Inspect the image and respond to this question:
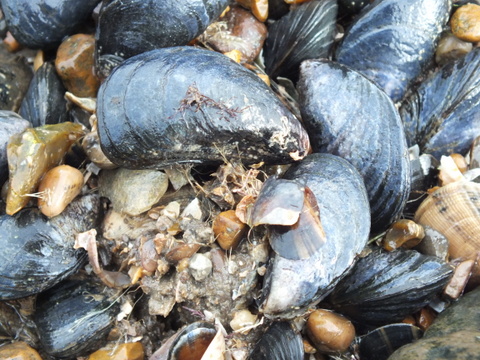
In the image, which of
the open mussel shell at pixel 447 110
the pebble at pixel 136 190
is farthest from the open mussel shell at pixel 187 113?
the open mussel shell at pixel 447 110

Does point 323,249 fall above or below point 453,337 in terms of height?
above

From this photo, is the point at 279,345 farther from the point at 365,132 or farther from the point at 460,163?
the point at 460,163

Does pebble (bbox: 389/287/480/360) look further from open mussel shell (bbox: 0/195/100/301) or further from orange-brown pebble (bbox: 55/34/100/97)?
orange-brown pebble (bbox: 55/34/100/97)

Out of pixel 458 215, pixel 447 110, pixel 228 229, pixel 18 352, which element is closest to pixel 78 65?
pixel 228 229

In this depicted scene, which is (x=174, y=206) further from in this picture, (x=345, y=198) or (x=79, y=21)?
(x=79, y=21)

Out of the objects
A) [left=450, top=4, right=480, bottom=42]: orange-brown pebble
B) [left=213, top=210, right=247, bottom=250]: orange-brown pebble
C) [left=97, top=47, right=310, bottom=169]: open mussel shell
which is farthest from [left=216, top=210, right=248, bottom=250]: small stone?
[left=450, top=4, right=480, bottom=42]: orange-brown pebble

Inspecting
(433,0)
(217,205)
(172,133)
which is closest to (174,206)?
(217,205)
